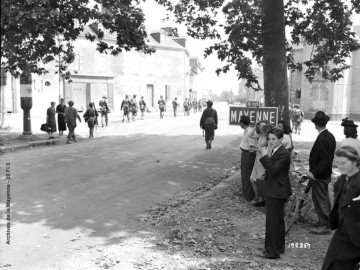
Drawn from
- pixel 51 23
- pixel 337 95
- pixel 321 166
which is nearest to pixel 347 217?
pixel 321 166

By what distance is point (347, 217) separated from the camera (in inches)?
133

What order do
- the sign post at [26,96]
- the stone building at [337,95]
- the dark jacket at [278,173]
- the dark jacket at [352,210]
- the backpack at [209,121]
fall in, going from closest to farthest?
the dark jacket at [352,210]
the dark jacket at [278,173]
the backpack at [209,121]
the sign post at [26,96]
the stone building at [337,95]

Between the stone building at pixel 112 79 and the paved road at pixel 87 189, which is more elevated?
the stone building at pixel 112 79

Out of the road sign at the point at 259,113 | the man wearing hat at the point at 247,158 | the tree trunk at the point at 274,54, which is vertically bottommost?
the man wearing hat at the point at 247,158

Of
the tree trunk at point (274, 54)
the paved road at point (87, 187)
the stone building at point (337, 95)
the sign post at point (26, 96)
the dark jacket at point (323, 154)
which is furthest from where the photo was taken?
the stone building at point (337, 95)

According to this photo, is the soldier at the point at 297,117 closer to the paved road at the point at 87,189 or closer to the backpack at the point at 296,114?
the backpack at the point at 296,114

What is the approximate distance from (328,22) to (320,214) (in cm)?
830

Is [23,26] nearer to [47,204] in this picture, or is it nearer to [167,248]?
[47,204]

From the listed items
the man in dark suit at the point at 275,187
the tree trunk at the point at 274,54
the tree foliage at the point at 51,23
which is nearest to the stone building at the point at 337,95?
the tree foliage at the point at 51,23

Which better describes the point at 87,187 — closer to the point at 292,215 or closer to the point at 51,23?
the point at 292,215

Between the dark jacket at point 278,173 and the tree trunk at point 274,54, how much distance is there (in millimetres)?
4240

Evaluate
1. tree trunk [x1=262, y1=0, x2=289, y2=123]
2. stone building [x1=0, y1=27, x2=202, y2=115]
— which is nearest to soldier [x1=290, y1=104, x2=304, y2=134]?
tree trunk [x1=262, y1=0, x2=289, y2=123]

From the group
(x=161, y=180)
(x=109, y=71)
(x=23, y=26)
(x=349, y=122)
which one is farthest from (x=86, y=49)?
(x=349, y=122)

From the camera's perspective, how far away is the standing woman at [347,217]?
3.31 meters
